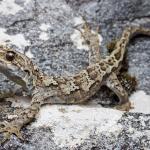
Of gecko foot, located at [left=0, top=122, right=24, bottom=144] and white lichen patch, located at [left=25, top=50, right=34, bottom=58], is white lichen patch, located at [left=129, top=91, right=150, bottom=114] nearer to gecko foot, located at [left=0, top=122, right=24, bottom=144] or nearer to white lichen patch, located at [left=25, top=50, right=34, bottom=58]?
white lichen patch, located at [left=25, top=50, right=34, bottom=58]

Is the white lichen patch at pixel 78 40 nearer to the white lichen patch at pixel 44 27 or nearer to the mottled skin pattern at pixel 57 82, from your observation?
the white lichen patch at pixel 44 27

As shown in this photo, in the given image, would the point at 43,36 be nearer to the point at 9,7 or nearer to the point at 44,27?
the point at 44,27

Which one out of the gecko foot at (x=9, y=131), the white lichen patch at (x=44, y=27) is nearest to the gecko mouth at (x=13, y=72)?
the gecko foot at (x=9, y=131)

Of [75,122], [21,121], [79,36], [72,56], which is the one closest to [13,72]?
[21,121]

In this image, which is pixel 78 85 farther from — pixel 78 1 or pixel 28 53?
pixel 78 1

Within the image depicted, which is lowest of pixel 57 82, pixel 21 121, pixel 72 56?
pixel 21 121
